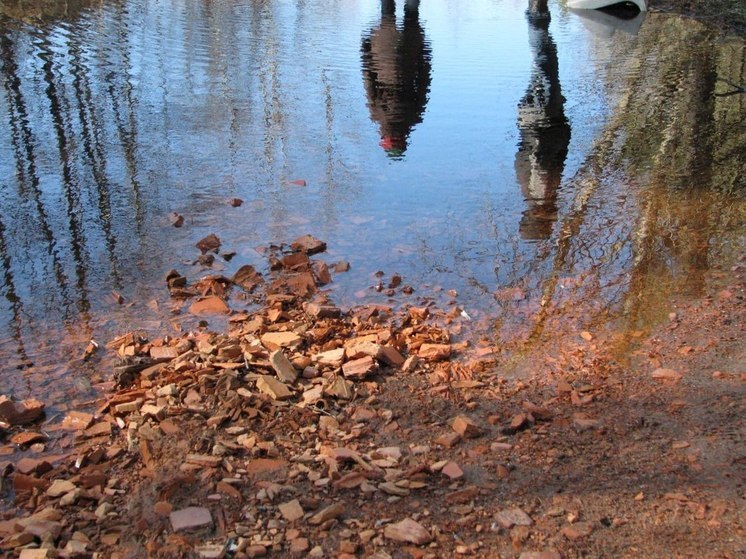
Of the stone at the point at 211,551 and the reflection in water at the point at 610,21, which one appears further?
the reflection in water at the point at 610,21

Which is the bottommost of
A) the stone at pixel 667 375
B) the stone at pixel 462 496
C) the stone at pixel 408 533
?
the stone at pixel 667 375

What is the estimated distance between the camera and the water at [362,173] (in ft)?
16.9

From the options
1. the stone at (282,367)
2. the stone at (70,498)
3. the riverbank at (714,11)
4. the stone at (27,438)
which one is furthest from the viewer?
the riverbank at (714,11)

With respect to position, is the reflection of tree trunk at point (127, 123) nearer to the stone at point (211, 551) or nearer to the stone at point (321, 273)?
the stone at point (321, 273)

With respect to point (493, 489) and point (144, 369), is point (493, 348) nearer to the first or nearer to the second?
point (493, 489)

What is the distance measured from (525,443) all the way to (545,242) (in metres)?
2.59

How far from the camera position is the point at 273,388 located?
12.9 ft

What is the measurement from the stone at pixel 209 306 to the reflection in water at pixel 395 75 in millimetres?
3217

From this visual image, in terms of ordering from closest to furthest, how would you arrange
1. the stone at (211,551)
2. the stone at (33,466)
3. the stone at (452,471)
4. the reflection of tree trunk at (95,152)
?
the stone at (211,551)
the stone at (452,471)
the stone at (33,466)
the reflection of tree trunk at (95,152)

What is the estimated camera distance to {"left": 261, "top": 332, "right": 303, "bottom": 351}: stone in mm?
4398

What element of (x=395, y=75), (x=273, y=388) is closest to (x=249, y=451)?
(x=273, y=388)

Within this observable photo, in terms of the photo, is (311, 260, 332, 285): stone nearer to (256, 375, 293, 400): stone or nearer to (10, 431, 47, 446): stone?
(256, 375, 293, 400): stone

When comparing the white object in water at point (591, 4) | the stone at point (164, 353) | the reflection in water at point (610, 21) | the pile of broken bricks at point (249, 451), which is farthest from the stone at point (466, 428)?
the white object in water at point (591, 4)

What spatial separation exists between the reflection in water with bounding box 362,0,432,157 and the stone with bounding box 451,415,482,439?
4380 millimetres
